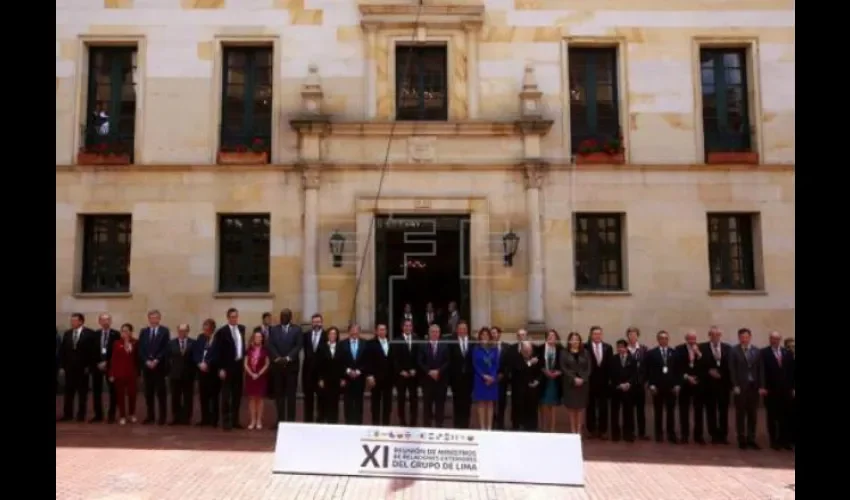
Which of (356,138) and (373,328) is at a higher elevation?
(356,138)

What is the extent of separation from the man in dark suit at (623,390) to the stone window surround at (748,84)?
6139 mm

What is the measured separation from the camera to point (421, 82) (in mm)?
15719

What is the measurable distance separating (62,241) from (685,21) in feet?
48.0

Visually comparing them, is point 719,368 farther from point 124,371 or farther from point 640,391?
point 124,371

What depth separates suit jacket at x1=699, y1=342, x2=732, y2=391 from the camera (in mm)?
11391

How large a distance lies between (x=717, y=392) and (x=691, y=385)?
43 cm

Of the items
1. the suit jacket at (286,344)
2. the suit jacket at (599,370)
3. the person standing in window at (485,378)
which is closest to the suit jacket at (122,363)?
the suit jacket at (286,344)

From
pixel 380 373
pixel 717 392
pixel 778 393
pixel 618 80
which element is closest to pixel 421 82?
pixel 618 80

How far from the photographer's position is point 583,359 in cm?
1136

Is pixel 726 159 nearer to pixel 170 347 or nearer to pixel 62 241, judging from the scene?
pixel 170 347

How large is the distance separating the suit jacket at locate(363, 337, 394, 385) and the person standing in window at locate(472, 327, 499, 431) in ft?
→ 4.30

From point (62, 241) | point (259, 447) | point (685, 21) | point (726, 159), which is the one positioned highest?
point (685, 21)

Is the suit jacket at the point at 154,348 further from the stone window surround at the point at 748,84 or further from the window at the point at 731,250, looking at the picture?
the stone window surround at the point at 748,84
